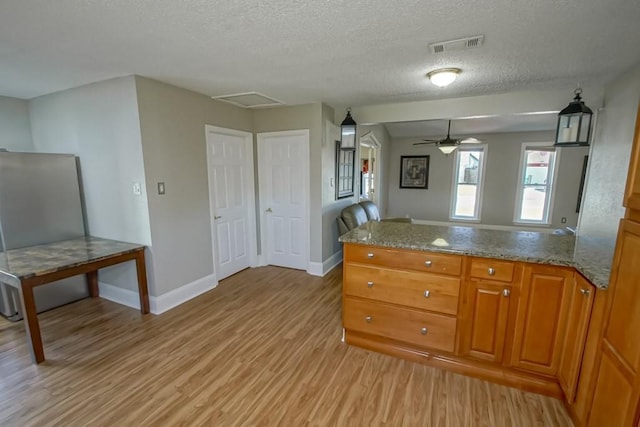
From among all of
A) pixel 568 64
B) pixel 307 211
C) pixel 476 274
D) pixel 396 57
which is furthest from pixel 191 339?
pixel 568 64

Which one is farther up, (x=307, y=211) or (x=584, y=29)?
(x=584, y=29)

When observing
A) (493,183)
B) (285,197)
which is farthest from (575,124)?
(493,183)

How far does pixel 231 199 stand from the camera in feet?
12.9

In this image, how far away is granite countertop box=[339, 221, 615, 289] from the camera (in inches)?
69.0

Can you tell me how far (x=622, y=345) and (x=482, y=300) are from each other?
0.76 metres

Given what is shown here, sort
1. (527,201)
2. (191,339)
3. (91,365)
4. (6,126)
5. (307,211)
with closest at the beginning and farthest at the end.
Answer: (91,365), (191,339), (6,126), (307,211), (527,201)

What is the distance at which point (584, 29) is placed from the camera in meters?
1.79

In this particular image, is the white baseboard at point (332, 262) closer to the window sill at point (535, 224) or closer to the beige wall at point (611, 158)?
the beige wall at point (611, 158)

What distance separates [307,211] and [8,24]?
310cm

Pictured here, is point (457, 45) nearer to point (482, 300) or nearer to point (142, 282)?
point (482, 300)

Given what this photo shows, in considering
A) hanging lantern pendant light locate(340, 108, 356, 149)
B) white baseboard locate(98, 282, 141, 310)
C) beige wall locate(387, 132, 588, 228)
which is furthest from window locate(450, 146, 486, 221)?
white baseboard locate(98, 282, 141, 310)

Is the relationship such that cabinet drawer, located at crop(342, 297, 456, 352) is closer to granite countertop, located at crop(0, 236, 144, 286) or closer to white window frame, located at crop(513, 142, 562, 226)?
granite countertop, located at crop(0, 236, 144, 286)

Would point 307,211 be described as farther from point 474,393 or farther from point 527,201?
point 527,201

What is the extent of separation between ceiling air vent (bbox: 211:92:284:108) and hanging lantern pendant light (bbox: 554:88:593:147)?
294 centimetres
